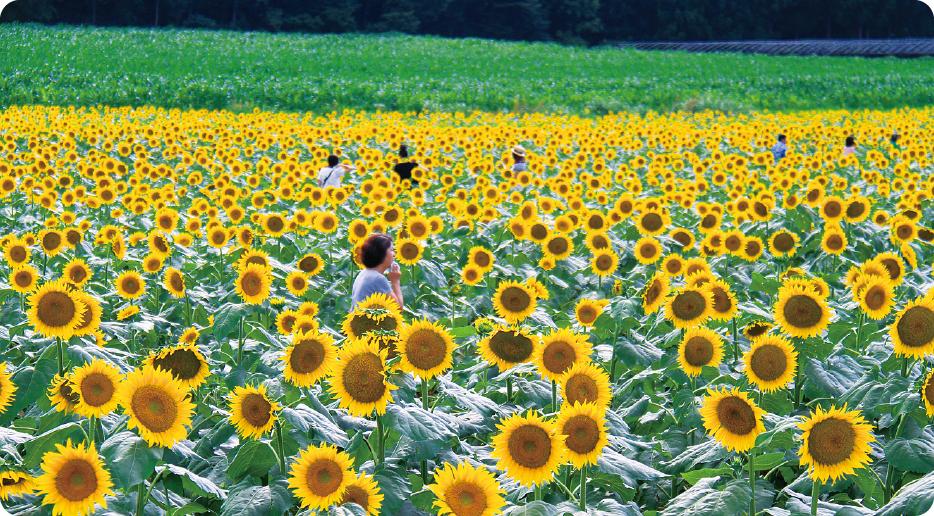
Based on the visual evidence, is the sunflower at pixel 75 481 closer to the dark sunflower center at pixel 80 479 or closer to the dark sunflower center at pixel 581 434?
the dark sunflower center at pixel 80 479

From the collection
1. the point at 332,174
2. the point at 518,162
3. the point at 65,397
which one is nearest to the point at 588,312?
the point at 65,397

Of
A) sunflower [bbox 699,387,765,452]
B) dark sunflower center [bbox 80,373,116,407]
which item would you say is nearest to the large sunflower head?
sunflower [bbox 699,387,765,452]

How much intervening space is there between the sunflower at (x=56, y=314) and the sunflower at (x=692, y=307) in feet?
8.26

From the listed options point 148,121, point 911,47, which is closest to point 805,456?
point 148,121

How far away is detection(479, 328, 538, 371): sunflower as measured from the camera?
2924mm

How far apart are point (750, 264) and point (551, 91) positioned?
28540 mm

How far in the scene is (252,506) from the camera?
231cm

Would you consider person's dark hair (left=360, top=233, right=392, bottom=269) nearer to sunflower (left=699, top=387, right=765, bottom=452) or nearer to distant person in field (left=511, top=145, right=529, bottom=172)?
sunflower (left=699, top=387, right=765, bottom=452)

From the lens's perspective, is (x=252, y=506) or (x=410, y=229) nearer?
(x=252, y=506)

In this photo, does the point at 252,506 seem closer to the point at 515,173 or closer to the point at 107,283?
the point at 107,283

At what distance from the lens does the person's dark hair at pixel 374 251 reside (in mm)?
5113

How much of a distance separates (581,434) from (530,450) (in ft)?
0.57

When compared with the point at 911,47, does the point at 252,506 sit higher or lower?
lower

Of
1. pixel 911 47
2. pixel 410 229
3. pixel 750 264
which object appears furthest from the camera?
pixel 911 47
